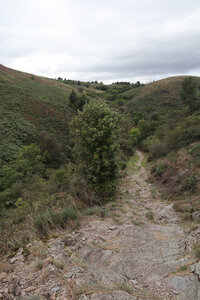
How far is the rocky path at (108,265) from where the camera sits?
333cm

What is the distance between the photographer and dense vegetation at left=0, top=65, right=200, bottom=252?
7.27 metres

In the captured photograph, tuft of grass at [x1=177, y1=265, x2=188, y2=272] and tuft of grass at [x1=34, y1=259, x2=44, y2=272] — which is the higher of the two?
tuft of grass at [x1=177, y1=265, x2=188, y2=272]

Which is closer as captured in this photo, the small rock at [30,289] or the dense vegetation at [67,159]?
the small rock at [30,289]

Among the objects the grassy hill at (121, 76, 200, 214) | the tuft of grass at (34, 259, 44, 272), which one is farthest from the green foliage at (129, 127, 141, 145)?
the tuft of grass at (34, 259, 44, 272)

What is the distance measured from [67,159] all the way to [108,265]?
2444 cm

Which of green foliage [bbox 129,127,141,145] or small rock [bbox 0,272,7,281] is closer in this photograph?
small rock [bbox 0,272,7,281]

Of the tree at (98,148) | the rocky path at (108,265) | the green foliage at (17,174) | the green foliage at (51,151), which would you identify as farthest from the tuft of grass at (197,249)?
the green foliage at (51,151)

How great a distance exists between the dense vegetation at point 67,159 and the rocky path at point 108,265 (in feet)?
3.20

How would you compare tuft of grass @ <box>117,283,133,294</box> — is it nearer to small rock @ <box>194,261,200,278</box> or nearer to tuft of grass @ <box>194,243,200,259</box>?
small rock @ <box>194,261,200,278</box>

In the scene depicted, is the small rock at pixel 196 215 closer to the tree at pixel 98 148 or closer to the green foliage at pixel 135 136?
the tree at pixel 98 148

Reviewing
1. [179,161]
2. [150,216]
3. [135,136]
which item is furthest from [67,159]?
[150,216]

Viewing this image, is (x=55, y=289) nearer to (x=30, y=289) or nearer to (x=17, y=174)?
(x=30, y=289)

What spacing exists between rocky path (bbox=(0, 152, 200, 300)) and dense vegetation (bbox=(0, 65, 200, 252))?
3.20 feet

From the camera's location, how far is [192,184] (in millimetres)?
9125
